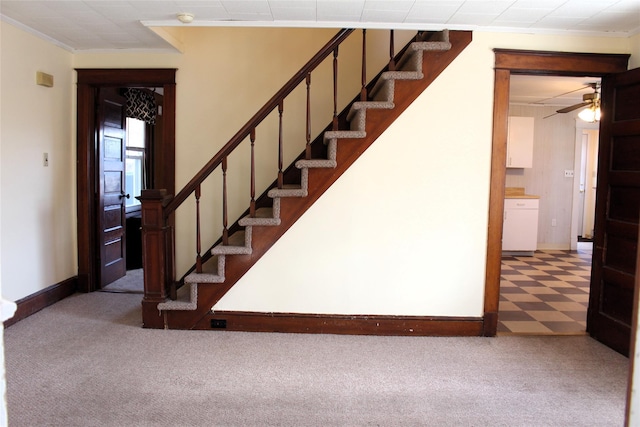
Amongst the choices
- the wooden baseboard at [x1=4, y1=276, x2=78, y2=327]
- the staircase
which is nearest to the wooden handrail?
the staircase

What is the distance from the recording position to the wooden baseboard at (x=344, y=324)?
355 centimetres

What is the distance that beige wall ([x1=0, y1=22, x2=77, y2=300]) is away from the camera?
3.61 m

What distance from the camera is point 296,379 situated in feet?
9.20

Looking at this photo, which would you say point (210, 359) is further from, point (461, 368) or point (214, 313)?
point (461, 368)

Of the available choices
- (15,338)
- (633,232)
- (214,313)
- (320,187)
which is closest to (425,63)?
(320,187)

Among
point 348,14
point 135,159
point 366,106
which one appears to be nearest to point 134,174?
point 135,159

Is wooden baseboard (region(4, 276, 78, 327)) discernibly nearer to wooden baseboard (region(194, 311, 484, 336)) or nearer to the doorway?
wooden baseboard (region(194, 311, 484, 336))

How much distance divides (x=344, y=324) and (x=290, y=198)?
41.5 inches

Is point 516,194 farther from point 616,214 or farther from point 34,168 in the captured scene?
point 34,168

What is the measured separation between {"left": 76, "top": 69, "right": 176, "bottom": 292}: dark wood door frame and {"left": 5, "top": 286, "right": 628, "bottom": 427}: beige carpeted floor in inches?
37.7

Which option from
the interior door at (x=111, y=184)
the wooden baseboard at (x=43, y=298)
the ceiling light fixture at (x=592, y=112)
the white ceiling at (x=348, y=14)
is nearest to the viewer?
the white ceiling at (x=348, y=14)

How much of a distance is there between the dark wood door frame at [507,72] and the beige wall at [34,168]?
12.1ft

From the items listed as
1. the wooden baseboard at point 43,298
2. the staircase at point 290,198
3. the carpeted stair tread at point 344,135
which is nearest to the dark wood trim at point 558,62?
the staircase at point 290,198

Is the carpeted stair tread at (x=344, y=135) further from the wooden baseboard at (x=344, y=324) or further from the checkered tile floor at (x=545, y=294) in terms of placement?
the checkered tile floor at (x=545, y=294)
